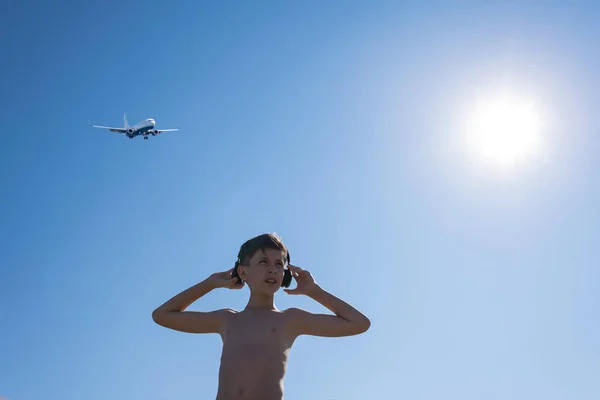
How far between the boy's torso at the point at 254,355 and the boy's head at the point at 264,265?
25cm

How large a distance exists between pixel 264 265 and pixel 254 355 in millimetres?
759

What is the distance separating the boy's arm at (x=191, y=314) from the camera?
188 inches

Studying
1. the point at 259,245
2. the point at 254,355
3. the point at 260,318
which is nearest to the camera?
the point at 254,355

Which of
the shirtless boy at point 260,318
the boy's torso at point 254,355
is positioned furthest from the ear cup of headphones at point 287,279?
the boy's torso at point 254,355

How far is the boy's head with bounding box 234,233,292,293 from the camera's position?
4781 mm

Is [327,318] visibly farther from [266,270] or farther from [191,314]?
[191,314]

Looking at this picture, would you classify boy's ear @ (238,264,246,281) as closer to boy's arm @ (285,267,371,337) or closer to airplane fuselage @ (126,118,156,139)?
boy's arm @ (285,267,371,337)

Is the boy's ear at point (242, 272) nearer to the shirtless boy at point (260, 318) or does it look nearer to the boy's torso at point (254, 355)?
the shirtless boy at point (260, 318)

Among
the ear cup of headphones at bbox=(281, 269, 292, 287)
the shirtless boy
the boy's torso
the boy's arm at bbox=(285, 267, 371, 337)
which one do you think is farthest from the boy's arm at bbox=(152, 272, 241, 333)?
the boy's arm at bbox=(285, 267, 371, 337)

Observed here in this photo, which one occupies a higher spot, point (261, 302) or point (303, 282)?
point (303, 282)

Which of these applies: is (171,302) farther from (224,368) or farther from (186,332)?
(224,368)

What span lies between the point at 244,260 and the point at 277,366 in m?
0.97

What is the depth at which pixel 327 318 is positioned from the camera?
15.5 feet

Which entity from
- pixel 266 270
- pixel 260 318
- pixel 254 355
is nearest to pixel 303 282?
pixel 266 270
